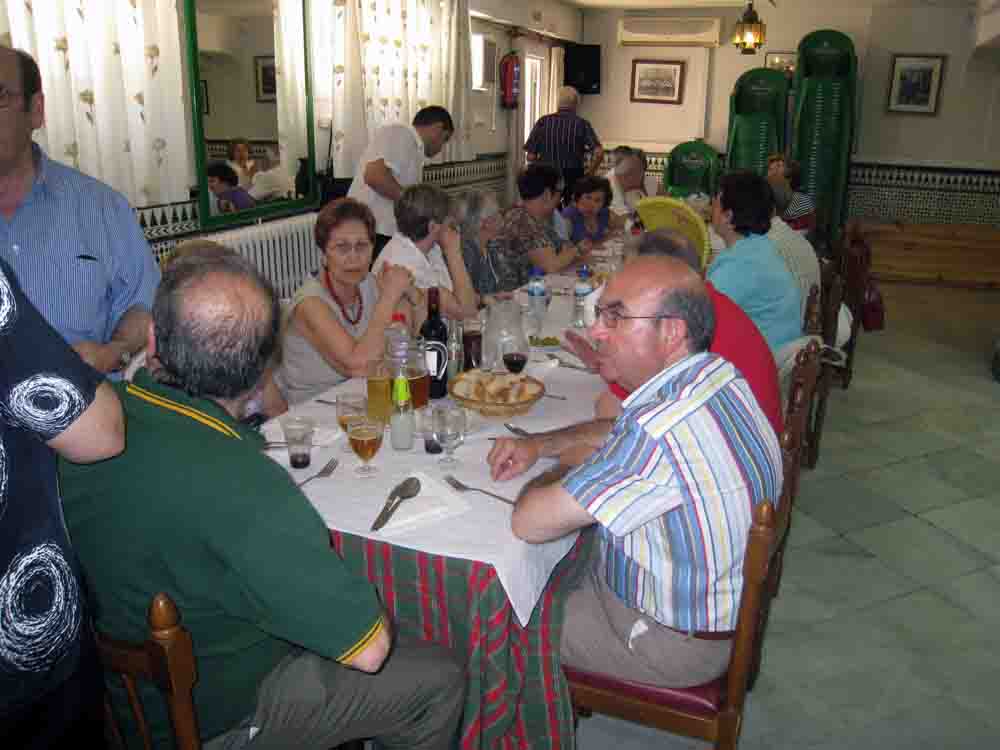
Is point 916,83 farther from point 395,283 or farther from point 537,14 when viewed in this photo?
point 395,283

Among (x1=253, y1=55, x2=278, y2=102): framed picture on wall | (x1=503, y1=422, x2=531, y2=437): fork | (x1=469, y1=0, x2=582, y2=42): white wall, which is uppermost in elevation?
(x1=469, y1=0, x2=582, y2=42): white wall

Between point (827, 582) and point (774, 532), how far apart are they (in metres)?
1.70

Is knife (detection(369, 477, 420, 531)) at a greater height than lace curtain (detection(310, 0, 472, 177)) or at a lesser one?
lesser

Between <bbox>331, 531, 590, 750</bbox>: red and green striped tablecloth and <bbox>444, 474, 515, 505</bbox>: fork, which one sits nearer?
<bbox>331, 531, 590, 750</bbox>: red and green striped tablecloth

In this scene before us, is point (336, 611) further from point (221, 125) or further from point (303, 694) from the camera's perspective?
point (221, 125)

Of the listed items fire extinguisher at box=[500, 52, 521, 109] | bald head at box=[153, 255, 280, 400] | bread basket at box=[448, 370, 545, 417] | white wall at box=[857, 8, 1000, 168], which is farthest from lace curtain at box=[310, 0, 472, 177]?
white wall at box=[857, 8, 1000, 168]

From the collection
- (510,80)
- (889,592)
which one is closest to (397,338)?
(889,592)

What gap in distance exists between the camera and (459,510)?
1685 millimetres

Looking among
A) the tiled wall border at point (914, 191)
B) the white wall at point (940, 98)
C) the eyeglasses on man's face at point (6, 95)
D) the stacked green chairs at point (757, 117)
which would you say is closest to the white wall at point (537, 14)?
the tiled wall border at point (914, 191)

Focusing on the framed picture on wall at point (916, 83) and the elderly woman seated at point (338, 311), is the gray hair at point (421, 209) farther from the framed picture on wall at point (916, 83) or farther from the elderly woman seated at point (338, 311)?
the framed picture on wall at point (916, 83)

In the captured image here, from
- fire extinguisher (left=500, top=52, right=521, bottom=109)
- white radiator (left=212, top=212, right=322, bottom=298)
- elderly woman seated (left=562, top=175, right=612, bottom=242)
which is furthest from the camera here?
fire extinguisher (left=500, top=52, right=521, bottom=109)

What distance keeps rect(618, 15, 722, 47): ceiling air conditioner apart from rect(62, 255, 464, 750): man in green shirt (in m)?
9.64

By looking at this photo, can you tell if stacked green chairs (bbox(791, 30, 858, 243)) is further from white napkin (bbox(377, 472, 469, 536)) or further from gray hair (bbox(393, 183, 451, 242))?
white napkin (bbox(377, 472, 469, 536))

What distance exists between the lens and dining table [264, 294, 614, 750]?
1565mm
